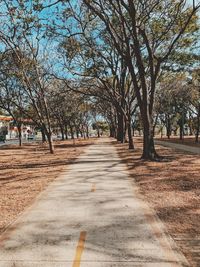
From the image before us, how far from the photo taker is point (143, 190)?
1089cm

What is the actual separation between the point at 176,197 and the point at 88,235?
4121 mm

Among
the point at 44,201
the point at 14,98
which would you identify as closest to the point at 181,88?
the point at 14,98

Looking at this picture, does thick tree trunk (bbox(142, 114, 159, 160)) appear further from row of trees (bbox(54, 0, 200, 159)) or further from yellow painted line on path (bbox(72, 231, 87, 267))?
yellow painted line on path (bbox(72, 231, 87, 267))

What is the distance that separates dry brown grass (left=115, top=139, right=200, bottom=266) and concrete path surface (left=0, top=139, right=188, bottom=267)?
0.88 ft

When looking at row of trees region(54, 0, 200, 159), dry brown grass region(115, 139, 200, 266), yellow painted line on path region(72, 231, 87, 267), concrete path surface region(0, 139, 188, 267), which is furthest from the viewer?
row of trees region(54, 0, 200, 159)

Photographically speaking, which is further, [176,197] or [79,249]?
[176,197]

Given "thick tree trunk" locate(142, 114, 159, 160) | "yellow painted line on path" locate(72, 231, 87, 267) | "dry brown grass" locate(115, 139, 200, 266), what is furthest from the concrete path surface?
"thick tree trunk" locate(142, 114, 159, 160)

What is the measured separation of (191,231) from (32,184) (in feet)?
22.7

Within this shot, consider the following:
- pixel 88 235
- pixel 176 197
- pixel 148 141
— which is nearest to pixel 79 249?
pixel 88 235

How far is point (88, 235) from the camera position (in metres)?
6.36

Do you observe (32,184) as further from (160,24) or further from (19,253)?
(160,24)

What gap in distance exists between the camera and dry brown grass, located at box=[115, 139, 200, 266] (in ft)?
Answer: 20.5

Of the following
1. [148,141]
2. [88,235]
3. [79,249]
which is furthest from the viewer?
[148,141]

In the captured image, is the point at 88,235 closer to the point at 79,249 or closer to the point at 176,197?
the point at 79,249
